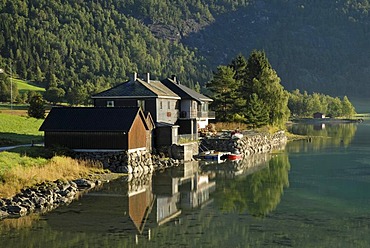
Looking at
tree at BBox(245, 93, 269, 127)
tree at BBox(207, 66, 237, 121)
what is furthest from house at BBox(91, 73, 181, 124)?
tree at BBox(245, 93, 269, 127)

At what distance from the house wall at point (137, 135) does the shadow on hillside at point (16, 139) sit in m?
7.77

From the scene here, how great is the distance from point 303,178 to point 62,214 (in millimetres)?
21840

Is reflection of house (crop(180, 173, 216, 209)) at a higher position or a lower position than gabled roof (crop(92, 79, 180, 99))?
lower

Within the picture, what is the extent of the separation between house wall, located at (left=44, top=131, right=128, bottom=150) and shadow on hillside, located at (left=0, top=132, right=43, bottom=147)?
1.89 meters

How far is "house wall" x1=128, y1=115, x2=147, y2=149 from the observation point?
46062 mm

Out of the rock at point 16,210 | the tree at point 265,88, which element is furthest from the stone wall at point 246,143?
the rock at point 16,210

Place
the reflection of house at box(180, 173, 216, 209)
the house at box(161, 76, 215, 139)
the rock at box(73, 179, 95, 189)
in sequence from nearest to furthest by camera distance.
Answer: the reflection of house at box(180, 173, 216, 209), the rock at box(73, 179, 95, 189), the house at box(161, 76, 215, 139)

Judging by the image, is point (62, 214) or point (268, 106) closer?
point (62, 214)

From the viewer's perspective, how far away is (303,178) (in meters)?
46.9

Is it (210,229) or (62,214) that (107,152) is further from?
(210,229)

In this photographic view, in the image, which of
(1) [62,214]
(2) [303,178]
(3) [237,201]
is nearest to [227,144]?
(2) [303,178]

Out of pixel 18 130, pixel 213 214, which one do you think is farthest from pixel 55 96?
pixel 213 214

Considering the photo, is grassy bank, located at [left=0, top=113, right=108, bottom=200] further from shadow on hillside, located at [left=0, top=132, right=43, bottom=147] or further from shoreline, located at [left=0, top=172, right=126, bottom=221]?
shoreline, located at [left=0, top=172, right=126, bottom=221]

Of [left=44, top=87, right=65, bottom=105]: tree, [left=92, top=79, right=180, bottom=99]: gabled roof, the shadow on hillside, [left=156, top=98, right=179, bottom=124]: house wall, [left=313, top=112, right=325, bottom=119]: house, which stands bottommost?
the shadow on hillside
